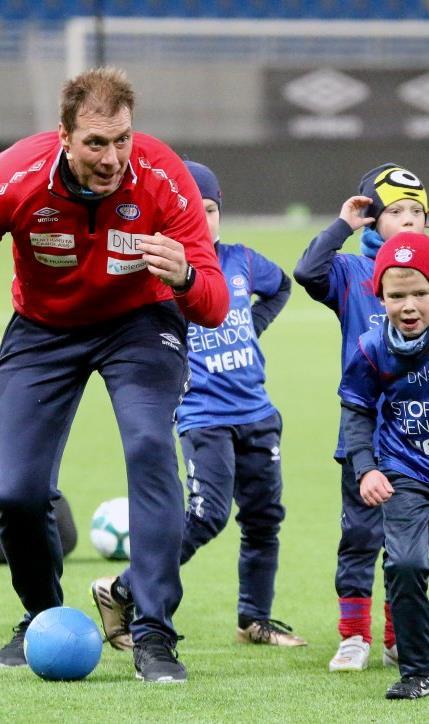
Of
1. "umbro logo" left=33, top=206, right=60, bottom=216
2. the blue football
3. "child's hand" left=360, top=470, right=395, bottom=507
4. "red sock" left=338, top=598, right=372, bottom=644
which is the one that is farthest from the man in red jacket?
"red sock" left=338, top=598, right=372, bottom=644

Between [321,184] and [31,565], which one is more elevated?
[31,565]

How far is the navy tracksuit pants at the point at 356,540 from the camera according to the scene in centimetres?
511

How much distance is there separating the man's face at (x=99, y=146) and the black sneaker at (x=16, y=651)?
161cm

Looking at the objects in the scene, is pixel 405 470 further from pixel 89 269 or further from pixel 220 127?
pixel 220 127

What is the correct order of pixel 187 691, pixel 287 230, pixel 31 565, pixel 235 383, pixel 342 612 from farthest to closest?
pixel 287 230 → pixel 235 383 → pixel 342 612 → pixel 31 565 → pixel 187 691

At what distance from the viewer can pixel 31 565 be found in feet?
16.0

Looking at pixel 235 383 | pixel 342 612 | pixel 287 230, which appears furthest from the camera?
pixel 287 230

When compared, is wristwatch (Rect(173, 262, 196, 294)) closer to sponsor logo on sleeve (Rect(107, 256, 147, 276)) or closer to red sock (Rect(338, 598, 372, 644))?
sponsor logo on sleeve (Rect(107, 256, 147, 276))

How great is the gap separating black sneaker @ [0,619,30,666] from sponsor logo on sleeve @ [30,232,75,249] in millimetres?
1356

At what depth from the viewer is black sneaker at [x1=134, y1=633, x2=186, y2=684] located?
454 cm

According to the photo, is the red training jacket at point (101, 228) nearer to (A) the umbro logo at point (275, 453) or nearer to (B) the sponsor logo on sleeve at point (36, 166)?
(B) the sponsor logo on sleeve at point (36, 166)

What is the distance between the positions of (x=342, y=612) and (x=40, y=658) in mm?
1206

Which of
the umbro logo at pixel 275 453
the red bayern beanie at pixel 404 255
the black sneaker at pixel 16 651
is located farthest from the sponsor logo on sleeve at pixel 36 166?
the umbro logo at pixel 275 453

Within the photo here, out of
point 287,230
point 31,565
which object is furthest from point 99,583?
point 287,230
